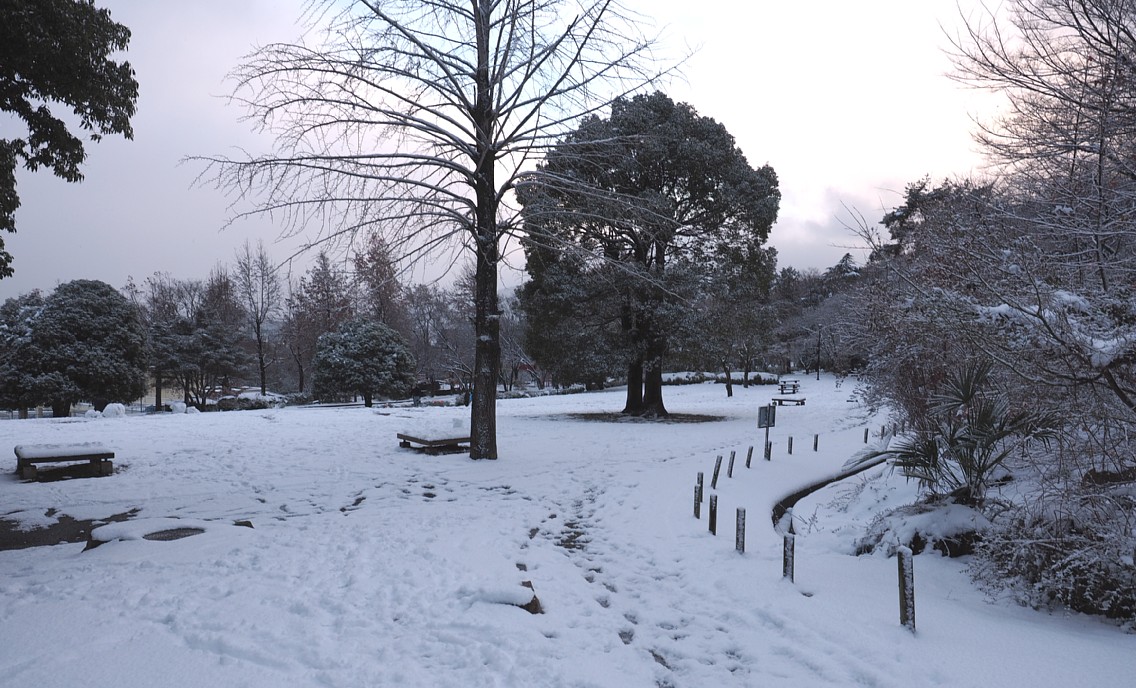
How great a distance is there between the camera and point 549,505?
8805mm

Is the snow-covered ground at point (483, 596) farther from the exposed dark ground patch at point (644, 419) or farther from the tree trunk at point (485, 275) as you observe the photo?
the exposed dark ground patch at point (644, 419)

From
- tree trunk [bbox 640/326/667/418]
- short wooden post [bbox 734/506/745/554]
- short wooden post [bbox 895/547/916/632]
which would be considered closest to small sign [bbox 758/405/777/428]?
short wooden post [bbox 734/506/745/554]

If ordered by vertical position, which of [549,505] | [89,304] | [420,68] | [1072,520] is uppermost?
[420,68]

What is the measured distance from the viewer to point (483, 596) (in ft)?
16.4

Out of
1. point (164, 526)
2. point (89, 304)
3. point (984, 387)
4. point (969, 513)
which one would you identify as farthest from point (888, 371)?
point (89, 304)

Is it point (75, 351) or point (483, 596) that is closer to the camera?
point (483, 596)

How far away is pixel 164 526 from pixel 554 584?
436 centimetres

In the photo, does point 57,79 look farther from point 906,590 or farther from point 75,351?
point 75,351

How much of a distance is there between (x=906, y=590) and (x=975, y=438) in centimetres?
244

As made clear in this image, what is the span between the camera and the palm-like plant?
19.2 feet

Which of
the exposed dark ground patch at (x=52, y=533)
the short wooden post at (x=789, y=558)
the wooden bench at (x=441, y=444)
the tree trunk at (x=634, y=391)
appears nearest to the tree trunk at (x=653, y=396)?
the tree trunk at (x=634, y=391)

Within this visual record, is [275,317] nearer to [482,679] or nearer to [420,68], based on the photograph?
[420,68]

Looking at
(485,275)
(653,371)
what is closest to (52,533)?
(485,275)

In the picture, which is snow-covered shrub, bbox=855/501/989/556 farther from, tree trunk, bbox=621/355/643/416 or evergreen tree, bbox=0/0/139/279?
tree trunk, bbox=621/355/643/416
